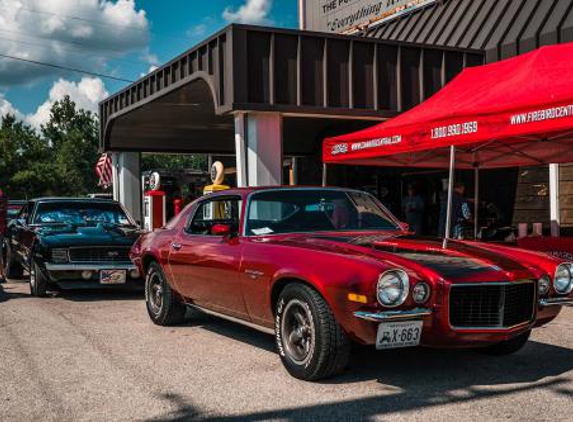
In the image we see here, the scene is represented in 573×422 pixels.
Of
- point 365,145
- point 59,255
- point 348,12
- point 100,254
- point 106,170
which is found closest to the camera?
point 59,255

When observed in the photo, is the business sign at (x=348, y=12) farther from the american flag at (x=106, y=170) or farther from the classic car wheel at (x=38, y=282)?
the classic car wheel at (x=38, y=282)

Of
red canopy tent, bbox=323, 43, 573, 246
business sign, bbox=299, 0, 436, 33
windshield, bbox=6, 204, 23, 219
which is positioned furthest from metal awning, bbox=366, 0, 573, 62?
windshield, bbox=6, 204, 23, 219

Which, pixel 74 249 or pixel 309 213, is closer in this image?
pixel 309 213

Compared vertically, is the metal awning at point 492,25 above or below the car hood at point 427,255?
above

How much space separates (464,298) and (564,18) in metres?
9.83

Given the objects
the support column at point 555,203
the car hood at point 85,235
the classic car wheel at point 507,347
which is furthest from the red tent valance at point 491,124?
the car hood at point 85,235

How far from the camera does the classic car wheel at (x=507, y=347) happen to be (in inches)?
205

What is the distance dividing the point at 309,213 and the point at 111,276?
4.33 metres

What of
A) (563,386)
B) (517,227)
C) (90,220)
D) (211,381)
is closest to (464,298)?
(563,386)

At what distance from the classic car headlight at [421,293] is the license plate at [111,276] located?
573cm

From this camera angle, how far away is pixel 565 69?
8.42 metres

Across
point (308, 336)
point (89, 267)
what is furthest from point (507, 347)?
point (89, 267)

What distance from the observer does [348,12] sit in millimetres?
20578

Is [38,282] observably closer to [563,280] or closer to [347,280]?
[347,280]
